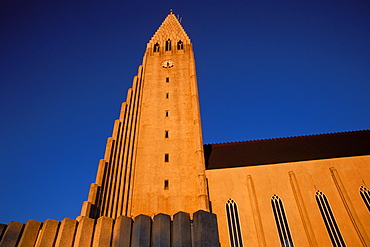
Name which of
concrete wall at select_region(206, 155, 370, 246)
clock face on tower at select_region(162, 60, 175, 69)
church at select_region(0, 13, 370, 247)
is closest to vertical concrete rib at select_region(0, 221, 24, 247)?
church at select_region(0, 13, 370, 247)

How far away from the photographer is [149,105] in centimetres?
2464

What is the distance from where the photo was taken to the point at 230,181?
2039cm

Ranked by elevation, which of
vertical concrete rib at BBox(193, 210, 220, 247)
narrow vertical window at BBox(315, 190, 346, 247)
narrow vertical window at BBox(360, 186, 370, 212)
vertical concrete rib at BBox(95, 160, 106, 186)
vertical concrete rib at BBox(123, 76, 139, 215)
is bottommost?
vertical concrete rib at BBox(193, 210, 220, 247)

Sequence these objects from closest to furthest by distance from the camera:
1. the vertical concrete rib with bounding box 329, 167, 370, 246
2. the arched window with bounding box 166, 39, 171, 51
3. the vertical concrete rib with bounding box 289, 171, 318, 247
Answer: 1. the vertical concrete rib with bounding box 329, 167, 370, 246
2. the vertical concrete rib with bounding box 289, 171, 318, 247
3. the arched window with bounding box 166, 39, 171, 51

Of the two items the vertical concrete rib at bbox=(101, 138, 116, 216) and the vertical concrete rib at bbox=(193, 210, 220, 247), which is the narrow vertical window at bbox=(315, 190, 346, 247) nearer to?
the vertical concrete rib at bbox=(101, 138, 116, 216)

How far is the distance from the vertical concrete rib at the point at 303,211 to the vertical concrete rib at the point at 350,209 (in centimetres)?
272

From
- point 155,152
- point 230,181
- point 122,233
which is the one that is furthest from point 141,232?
point 230,181

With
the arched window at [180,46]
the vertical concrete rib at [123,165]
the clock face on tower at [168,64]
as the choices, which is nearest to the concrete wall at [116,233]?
the vertical concrete rib at [123,165]

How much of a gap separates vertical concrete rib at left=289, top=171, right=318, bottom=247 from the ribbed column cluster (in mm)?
11021

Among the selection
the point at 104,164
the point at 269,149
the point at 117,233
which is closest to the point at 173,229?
the point at 117,233

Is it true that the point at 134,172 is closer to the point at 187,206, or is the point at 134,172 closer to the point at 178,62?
the point at 187,206

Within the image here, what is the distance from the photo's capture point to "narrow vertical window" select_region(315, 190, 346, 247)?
1708 cm

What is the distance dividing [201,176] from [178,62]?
48.1 ft

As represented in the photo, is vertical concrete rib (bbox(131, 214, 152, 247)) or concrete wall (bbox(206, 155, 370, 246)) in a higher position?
concrete wall (bbox(206, 155, 370, 246))
